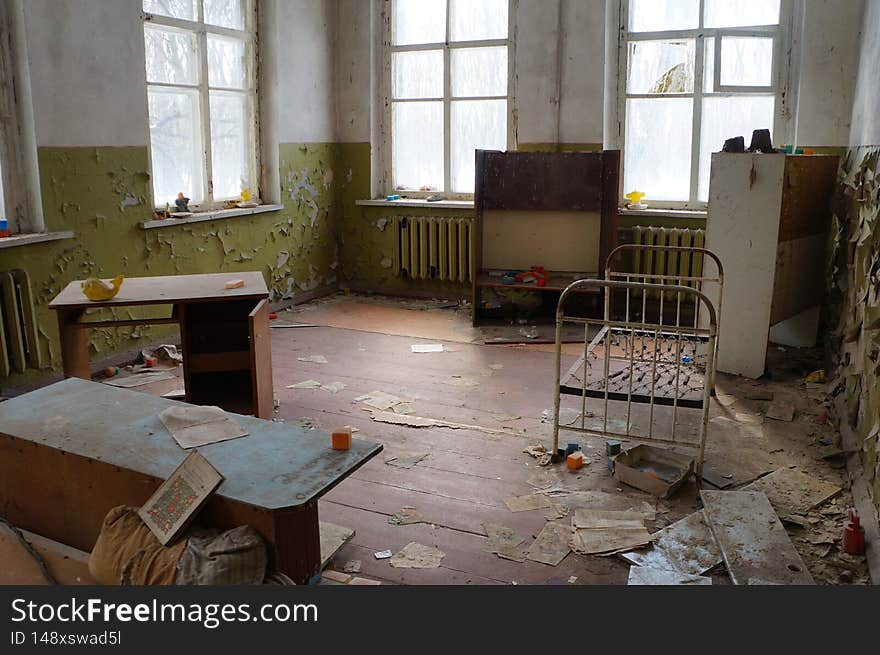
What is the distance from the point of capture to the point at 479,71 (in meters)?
7.18

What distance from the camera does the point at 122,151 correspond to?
5359 mm

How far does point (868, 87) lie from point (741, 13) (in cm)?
168

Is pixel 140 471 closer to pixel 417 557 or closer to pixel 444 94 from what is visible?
pixel 417 557

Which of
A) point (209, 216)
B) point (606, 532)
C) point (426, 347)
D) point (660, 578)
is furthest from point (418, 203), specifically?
point (660, 578)

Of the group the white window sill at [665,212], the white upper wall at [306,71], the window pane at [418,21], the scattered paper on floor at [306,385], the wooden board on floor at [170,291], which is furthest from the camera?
the window pane at [418,21]

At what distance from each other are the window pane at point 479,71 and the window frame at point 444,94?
43mm

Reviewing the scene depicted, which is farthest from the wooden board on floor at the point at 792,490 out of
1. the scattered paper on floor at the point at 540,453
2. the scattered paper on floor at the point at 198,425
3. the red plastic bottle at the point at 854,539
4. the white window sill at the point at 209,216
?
the white window sill at the point at 209,216

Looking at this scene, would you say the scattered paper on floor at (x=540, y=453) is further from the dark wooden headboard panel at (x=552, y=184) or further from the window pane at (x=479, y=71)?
the window pane at (x=479, y=71)

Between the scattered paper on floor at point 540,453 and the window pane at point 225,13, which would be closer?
the scattered paper on floor at point 540,453

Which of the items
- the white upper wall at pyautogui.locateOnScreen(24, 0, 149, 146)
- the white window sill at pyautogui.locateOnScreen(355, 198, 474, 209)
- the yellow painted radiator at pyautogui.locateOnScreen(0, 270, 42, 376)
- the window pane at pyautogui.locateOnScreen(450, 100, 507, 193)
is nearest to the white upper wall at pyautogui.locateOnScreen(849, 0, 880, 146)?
the window pane at pyautogui.locateOnScreen(450, 100, 507, 193)

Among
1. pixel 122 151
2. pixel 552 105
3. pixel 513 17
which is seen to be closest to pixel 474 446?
pixel 122 151

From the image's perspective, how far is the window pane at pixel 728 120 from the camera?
6355 millimetres

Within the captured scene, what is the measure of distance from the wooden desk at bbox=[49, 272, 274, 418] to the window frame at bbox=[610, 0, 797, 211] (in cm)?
378

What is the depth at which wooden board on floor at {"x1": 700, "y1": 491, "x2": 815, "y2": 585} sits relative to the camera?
2814mm
